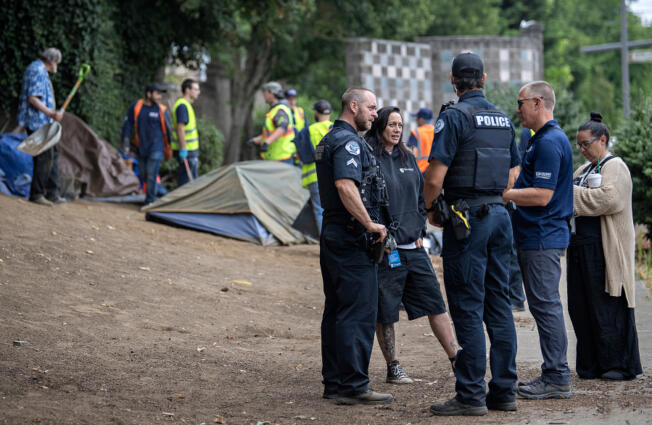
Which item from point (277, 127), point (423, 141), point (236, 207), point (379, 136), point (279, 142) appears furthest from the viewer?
point (279, 142)

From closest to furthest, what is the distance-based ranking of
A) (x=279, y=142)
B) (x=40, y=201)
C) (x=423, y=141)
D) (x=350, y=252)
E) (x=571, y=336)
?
(x=350, y=252), (x=571, y=336), (x=40, y=201), (x=423, y=141), (x=279, y=142)

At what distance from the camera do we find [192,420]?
5.12m

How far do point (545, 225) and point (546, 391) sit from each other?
3.42ft

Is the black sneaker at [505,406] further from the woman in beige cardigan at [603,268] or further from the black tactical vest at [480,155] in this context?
the black tactical vest at [480,155]

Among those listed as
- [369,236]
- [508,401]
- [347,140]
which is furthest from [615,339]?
[347,140]

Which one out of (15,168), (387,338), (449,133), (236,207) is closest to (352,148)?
(449,133)

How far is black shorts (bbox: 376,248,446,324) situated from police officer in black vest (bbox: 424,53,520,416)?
30.9 inches

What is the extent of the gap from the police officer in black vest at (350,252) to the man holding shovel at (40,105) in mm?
6367

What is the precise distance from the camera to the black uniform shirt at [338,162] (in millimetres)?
5480

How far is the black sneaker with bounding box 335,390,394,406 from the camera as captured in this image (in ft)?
18.2

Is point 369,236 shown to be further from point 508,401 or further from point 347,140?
point 508,401

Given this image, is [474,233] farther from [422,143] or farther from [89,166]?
[89,166]

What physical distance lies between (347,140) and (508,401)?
6.06 feet

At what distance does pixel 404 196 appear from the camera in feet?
20.2
